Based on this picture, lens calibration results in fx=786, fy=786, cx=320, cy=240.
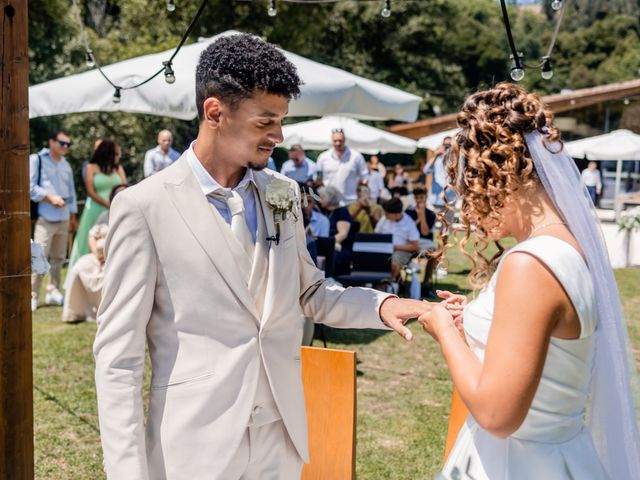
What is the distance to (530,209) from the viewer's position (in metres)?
2.09

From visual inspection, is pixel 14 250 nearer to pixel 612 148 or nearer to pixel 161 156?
pixel 161 156

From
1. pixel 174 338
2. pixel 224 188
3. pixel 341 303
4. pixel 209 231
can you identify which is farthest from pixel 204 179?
pixel 341 303

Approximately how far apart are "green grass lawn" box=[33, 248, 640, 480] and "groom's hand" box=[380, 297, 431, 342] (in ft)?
7.48

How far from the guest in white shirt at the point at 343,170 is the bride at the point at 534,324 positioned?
999 cm

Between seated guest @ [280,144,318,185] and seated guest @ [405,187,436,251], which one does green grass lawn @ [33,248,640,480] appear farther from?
seated guest @ [280,144,318,185]

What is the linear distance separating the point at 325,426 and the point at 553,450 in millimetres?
1677

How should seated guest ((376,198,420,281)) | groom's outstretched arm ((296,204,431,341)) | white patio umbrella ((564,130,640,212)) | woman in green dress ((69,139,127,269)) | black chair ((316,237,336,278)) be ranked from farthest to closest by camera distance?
white patio umbrella ((564,130,640,212)) < seated guest ((376,198,420,281)) < woman in green dress ((69,139,127,269)) < black chair ((316,237,336,278)) < groom's outstretched arm ((296,204,431,341))

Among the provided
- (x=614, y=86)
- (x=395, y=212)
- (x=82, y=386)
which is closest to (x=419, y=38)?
(x=614, y=86)

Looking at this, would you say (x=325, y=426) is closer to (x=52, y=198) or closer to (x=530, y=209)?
(x=530, y=209)

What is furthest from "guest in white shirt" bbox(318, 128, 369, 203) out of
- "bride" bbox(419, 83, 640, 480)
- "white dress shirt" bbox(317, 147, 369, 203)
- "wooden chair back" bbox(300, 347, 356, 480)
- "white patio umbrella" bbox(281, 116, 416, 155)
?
"bride" bbox(419, 83, 640, 480)

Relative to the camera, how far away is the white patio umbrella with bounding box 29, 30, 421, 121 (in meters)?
7.72

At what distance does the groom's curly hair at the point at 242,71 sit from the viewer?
238 centimetres

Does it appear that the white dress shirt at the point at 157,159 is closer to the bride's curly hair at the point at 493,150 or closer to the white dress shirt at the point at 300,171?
the white dress shirt at the point at 300,171

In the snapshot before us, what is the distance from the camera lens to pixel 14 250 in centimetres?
289
